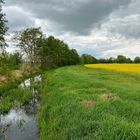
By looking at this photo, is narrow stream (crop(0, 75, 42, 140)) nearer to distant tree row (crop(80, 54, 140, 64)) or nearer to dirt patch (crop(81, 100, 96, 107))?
dirt patch (crop(81, 100, 96, 107))

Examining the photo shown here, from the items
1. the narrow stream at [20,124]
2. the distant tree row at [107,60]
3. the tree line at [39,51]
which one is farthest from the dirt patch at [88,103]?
the distant tree row at [107,60]

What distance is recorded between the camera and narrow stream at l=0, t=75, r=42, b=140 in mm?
14688

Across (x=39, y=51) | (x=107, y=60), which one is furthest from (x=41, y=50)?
(x=107, y=60)

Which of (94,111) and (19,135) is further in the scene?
(19,135)

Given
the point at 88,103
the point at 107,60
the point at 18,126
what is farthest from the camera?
the point at 107,60

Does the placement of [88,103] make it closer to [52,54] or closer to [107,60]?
[52,54]

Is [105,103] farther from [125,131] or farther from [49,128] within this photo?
[125,131]

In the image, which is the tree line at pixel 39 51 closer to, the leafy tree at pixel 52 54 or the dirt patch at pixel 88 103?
the leafy tree at pixel 52 54

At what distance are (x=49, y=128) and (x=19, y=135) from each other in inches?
83.7

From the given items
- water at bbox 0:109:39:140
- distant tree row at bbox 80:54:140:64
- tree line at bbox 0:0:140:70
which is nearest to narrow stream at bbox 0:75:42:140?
water at bbox 0:109:39:140

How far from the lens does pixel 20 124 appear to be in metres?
17.1

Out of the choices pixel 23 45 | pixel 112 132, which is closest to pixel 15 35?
pixel 23 45

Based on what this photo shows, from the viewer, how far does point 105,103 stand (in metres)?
14.2

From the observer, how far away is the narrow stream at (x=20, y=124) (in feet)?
48.2
